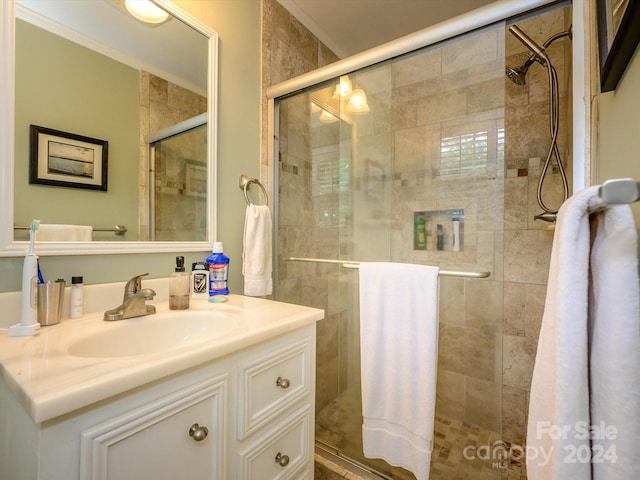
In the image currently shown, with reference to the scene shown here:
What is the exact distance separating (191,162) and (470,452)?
65.8 inches

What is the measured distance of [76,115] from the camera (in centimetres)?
86

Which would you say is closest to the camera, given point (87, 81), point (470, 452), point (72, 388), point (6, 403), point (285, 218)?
point (72, 388)

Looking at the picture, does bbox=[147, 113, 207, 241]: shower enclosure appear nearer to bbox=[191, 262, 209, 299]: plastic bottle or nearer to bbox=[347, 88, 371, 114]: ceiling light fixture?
bbox=[191, 262, 209, 299]: plastic bottle

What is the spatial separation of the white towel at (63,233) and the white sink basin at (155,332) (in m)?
0.29

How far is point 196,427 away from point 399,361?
71 cm

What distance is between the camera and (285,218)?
158 centimetres

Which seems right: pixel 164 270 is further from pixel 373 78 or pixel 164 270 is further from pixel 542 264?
pixel 542 264

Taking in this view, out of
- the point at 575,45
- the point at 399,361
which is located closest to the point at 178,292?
the point at 399,361

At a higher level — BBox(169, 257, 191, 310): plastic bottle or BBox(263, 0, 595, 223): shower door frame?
BBox(263, 0, 595, 223): shower door frame

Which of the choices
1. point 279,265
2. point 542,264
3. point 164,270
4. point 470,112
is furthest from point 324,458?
point 470,112

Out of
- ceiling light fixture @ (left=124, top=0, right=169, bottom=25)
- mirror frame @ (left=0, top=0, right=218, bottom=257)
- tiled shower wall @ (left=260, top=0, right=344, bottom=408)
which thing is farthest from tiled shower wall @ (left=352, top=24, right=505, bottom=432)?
mirror frame @ (left=0, top=0, right=218, bottom=257)

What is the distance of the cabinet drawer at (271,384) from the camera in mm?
692

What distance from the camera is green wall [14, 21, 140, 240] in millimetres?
773

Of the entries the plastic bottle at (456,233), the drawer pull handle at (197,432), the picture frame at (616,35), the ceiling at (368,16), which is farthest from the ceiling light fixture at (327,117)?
the drawer pull handle at (197,432)
